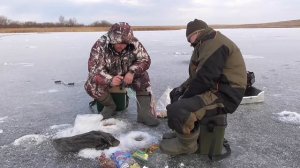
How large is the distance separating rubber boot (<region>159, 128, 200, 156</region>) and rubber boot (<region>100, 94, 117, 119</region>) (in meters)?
1.23

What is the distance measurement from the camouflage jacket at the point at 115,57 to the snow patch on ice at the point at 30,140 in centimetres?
92

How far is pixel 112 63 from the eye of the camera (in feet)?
14.1

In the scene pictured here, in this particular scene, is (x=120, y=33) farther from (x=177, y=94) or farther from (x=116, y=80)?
(x=177, y=94)

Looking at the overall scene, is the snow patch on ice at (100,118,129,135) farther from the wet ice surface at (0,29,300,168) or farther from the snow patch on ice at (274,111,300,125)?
the snow patch on ice at (274,111,300,125)

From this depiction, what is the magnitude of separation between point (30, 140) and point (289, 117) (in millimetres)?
3014

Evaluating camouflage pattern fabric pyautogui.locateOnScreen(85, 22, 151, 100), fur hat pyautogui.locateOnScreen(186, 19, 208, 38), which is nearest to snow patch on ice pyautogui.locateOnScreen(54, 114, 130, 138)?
camouflage pattern fabric pyautogui.locateOnScreen(85, 22, 151, 100)

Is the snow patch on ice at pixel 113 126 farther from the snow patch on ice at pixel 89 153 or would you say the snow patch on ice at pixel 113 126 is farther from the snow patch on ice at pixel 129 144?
the snow patch on ice at pixel 89 153

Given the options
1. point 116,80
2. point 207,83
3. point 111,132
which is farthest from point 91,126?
point 207,83

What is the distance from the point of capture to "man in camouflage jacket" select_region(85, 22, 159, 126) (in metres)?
4.08

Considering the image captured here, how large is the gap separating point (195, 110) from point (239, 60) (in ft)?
1.83

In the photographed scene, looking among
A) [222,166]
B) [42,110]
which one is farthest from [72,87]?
[222,166]

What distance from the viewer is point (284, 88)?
228 inches

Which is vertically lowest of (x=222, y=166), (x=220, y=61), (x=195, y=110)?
(x=222, y=166)

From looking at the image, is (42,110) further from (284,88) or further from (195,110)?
(284,88)
